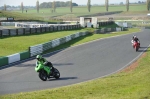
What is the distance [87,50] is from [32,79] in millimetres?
17367

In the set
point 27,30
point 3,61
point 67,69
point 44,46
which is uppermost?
point 27,30

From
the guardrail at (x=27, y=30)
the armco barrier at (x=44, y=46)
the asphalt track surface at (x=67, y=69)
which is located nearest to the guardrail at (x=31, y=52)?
the armco barrier at (x=44, y=46)

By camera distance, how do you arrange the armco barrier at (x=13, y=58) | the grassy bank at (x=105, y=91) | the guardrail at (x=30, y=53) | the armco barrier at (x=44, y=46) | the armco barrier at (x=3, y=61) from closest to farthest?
the grassy bank at (x=105, y=91)
the armco barrier at (x=3, y=61)
the guardrail at (x=30, y=53)
the armco barrier at (x=13, y=58)
the armco barrier at (x=44, y=46)

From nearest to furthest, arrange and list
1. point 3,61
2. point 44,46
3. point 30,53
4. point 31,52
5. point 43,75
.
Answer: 1. point 43,75
2. point 3,61
3. point 30,53
4. point 31,52
5. point 44,46

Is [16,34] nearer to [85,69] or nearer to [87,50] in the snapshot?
[87,50]

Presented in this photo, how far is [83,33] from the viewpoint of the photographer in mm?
57000

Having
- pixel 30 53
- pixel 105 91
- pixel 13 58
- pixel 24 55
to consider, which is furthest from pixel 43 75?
pixel 30 53

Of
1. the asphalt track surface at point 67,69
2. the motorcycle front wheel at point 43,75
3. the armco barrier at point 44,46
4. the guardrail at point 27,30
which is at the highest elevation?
the guardrail at point 27,30

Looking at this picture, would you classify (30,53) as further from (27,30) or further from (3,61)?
(27,30)

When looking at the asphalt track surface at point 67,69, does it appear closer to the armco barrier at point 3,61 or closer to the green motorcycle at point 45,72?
the green motorcycle at point 45,72

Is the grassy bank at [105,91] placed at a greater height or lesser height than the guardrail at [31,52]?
lesser

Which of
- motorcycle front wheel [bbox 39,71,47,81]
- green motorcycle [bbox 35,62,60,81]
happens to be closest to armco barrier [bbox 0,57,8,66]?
green motorcycle [bbox 35,62,60,81]

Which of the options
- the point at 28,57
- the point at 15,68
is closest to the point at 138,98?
the point at 15,68

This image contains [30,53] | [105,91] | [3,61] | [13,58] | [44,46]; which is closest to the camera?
[105,91]
